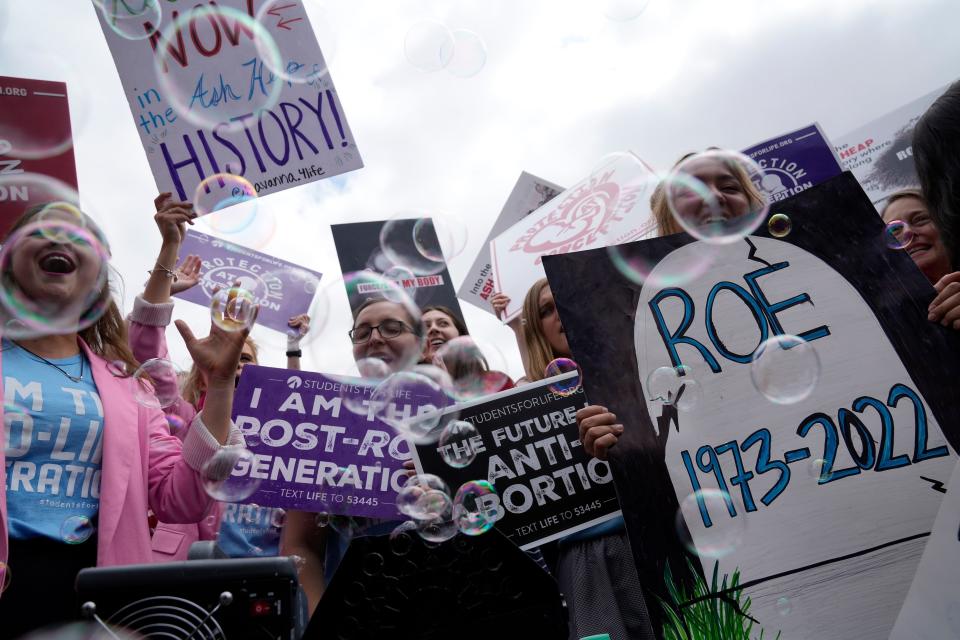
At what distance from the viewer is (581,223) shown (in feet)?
16.6

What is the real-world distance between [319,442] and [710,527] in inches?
66.6

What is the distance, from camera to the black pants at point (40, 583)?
186cm

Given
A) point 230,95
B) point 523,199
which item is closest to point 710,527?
point 230,95

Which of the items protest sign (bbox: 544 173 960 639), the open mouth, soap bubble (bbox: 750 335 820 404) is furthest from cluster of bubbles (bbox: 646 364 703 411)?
the open mouth

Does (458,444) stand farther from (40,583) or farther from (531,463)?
(40,583)

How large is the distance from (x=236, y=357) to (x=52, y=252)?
2.42ft

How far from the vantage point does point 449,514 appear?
8.86ft

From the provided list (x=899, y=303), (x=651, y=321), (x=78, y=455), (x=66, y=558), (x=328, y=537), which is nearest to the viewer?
(x=66, y=558)

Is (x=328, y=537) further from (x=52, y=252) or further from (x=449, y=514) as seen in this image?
(x=52, y=252)

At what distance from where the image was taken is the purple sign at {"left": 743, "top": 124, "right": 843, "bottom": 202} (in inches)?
169

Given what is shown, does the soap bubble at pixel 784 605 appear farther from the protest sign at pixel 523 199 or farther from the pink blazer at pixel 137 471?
the protest sign at pixel 523 199

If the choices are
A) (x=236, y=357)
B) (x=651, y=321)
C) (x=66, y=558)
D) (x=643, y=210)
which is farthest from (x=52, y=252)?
(x=643, y=210)

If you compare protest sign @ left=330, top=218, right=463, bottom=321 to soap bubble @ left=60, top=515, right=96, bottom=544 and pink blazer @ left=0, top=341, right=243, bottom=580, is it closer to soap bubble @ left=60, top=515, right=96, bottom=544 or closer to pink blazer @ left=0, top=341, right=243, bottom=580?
pink blazer @ left=0, top=341, right=243, bottom=580

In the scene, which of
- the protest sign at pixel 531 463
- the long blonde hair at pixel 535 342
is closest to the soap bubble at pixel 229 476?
the protest sign at pixel 531 463
